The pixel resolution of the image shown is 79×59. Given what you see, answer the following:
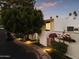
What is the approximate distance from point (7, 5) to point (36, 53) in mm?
38406

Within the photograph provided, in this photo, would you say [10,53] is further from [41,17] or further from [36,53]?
[41,17]

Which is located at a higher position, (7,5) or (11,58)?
(7,5)

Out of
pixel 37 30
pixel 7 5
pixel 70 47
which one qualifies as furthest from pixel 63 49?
pixel 7 5

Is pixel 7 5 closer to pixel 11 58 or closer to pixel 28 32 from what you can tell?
pixel 28 32

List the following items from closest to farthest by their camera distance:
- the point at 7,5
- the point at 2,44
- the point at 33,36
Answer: the point at 2,44 → the point at 33,36 → the point at 7,5

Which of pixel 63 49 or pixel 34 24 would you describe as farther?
pixel 34 24

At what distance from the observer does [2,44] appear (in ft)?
11.7

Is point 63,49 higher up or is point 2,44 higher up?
point 2,44

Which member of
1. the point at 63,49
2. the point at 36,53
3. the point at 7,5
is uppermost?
the point at 7,5

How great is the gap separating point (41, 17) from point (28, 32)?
190 cm

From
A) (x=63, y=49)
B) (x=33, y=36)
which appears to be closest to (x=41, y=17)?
(x=33, y=36)

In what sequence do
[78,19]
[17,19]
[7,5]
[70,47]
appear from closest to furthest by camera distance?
[70,47]
[17,19]
[78,19]
[7,5]

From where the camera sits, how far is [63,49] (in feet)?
51.7

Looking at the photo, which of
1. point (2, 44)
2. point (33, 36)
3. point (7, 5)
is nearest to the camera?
point (2, 44)
